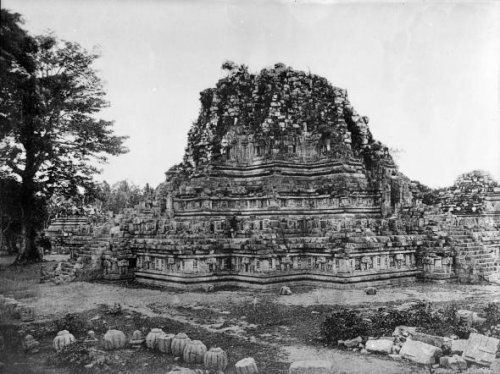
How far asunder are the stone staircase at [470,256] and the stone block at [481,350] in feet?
39.7

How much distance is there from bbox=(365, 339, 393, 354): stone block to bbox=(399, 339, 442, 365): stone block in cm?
30

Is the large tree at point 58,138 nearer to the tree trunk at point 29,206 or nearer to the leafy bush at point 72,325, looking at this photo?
the tree trunk at point 29,206

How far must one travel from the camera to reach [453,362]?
28.8 feet

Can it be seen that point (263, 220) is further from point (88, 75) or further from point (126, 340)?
point (88, 75)

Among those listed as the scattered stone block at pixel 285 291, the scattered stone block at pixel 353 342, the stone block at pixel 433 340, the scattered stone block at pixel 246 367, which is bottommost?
the scattered stone block at pixel 246 367

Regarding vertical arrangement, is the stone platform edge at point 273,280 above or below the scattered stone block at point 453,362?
above

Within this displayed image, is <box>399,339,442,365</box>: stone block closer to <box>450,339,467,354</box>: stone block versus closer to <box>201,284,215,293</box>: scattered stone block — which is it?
<box>450,339,467,354</box>: stone block

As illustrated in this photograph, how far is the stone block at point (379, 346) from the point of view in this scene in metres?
9.81

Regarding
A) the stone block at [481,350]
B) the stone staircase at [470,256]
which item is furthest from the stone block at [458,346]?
the stone staircase at [470,256]

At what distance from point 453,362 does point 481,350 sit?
597 millimetres

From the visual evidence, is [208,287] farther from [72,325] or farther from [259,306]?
[72,325]

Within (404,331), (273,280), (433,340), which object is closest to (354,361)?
(433,340)

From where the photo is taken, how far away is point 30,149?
27719 millimetres

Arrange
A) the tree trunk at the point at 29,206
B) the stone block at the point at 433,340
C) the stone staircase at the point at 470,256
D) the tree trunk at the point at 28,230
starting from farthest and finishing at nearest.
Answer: the tree trunk at the point at 28,230 < the tree trunk at the point at 29,206 < the stone staircase at the point at 470,256 < the stone block at the point at 433,340
